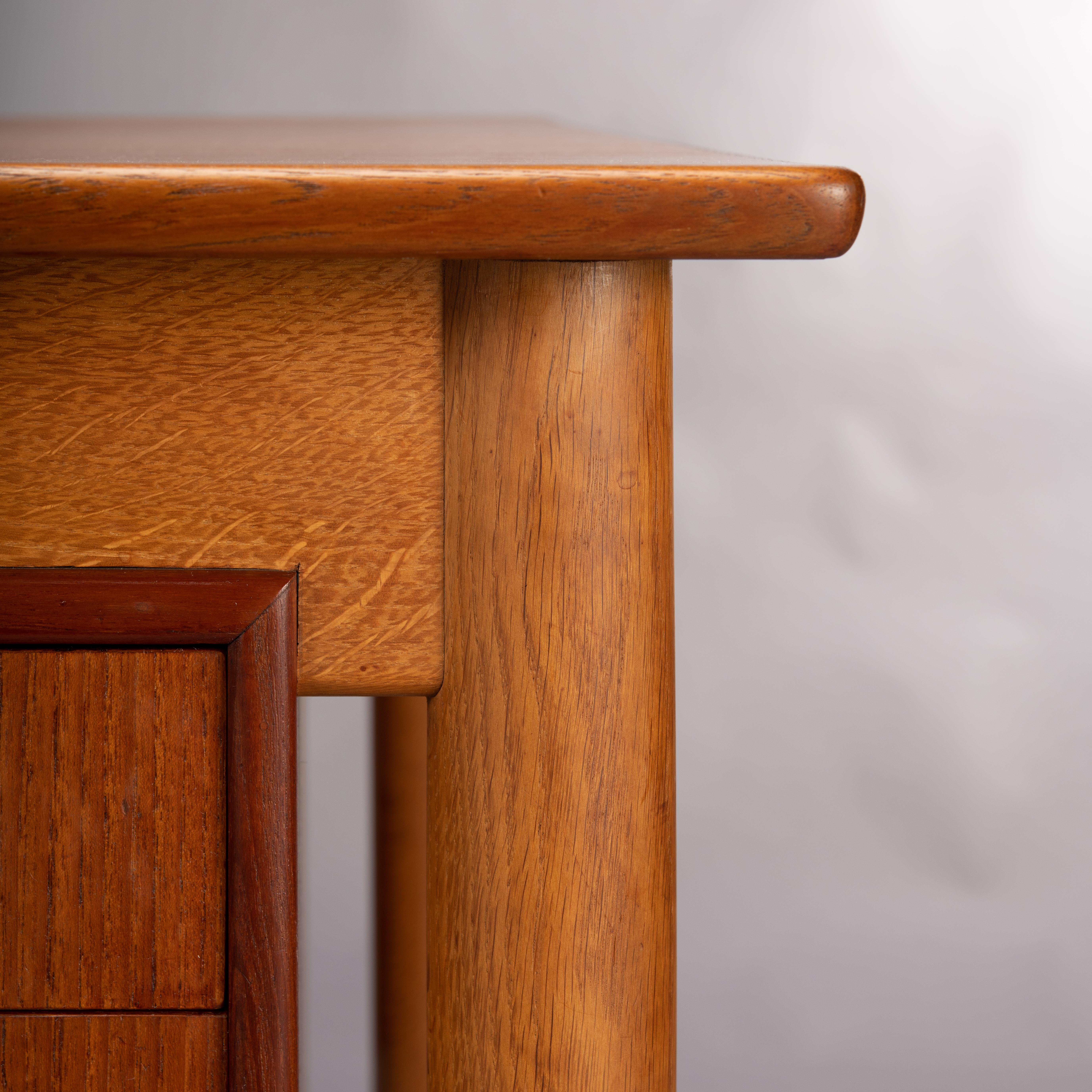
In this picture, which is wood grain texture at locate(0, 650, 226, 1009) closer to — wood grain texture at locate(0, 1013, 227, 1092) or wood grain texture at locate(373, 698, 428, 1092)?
wood grain texture at locate(0, 1013, 227, 1092)

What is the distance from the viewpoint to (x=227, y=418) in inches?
12.1

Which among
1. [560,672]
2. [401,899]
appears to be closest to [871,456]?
[401,899]

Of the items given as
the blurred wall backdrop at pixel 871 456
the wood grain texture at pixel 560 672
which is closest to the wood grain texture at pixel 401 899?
the wood grain texture at pixel 560 672

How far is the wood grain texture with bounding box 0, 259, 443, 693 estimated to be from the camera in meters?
0.30

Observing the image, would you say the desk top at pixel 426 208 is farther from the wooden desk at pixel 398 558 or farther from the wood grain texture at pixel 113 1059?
the wood grain texture at pixel 113 1059

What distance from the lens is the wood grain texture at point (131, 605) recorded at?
11.9 inches

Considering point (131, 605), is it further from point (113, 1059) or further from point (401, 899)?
point (401, 899)

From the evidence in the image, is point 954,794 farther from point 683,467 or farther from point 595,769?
point 595,769

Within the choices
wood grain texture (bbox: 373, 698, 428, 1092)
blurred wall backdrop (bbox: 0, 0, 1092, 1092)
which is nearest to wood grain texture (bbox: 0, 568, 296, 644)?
wood grain texture (bbox: 373, 698, 428, 1092)

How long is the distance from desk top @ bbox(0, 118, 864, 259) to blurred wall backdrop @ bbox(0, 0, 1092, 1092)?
112cm

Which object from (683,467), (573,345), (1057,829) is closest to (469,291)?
(573,345)

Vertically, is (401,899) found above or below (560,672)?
below

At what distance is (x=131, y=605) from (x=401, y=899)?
1.71ft

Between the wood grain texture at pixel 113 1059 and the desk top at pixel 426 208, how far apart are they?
169 mm
